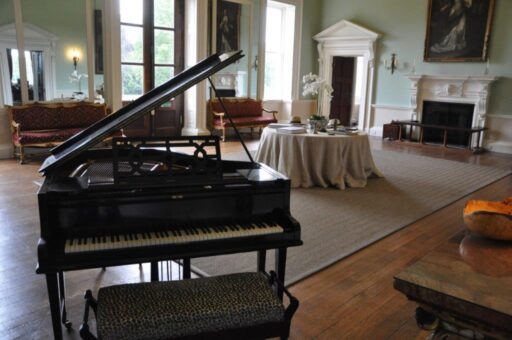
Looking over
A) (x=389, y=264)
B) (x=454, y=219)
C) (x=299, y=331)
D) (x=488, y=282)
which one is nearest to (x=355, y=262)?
(x=389, y=264)

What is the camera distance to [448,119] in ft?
30.2

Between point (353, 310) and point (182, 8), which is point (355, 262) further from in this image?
point (182, 8)

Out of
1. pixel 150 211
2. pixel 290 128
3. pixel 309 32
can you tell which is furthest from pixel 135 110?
pixel 309 32

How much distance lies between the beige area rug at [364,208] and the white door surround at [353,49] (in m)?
3.60

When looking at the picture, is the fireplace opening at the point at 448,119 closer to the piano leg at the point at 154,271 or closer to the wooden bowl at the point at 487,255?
the wooden bowl at the point at 487,255

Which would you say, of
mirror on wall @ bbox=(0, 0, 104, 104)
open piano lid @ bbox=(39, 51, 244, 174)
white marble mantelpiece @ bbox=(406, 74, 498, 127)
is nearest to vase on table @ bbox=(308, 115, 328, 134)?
open piano lid @ bbox=(39, 51, 244, 174)

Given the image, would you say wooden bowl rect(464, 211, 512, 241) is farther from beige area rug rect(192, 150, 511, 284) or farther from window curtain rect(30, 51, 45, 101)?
window curtain rect(30, 51, 45, 101)

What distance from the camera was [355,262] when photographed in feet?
10.6

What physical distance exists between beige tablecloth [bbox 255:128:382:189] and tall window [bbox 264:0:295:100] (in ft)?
18.1

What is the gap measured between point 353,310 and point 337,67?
376 inches

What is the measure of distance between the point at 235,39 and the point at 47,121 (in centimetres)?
441

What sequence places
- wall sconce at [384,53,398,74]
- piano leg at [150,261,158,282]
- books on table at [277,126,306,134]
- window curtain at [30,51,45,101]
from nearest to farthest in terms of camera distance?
1. piano leg at [150,261,158,282]
2. books on table at [277,126,306,134]
3. window curtain at [30,51,45,101]
4. wall sconce at [384,53,398,74]

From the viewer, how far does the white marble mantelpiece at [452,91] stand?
8516 mm

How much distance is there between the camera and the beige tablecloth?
5.24 meters
